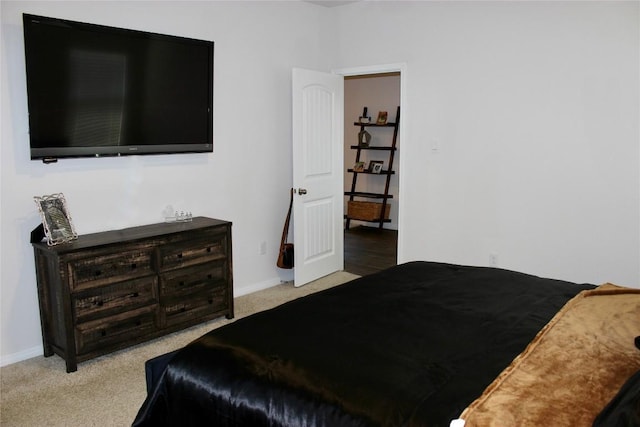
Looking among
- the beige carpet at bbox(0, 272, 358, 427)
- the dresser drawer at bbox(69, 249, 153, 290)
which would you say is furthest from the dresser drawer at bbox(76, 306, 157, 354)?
the dresser drawer at bbox(69, 249, 153, 290)

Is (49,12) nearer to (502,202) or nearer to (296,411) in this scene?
(296,411)

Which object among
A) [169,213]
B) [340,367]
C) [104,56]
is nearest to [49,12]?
[104,56]

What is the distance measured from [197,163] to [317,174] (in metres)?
1.28

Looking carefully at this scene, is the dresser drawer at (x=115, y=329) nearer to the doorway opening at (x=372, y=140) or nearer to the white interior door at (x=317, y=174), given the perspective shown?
the white interior door at (x=317, y=174)

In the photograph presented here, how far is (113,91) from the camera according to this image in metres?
3.47

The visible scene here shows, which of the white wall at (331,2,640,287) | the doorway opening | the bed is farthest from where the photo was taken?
the doorway opening

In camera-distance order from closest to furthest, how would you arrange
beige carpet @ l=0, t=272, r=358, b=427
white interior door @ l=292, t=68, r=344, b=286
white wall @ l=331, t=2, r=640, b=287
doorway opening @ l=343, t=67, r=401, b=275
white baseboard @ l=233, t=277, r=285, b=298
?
beige carpet @ l=0, t=272, r=358, b=427, white wall @ l=331, t=2, r=640, b=287, white baseboard @ l=233, t=277, r=285, b=298, white interior door @ l=292, t=68, r=344, b=286, doorway opening @ l=343, t=67, r=401, b=275

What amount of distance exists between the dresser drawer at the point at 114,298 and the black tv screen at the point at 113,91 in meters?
0.87

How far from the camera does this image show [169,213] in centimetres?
400

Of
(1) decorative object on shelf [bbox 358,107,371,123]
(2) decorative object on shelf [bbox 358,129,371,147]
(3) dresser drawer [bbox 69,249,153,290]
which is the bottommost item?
(3) dresser drawer [bbox 69,249,153,290]

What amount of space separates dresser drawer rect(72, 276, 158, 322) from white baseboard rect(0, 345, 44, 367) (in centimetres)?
53

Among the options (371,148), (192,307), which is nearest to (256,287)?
(192,307)

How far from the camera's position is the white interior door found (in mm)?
4793

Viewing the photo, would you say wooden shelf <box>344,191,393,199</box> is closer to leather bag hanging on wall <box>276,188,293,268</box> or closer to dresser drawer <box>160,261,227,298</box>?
leather bag hanging on wall <box>276,188,293,268</box>
